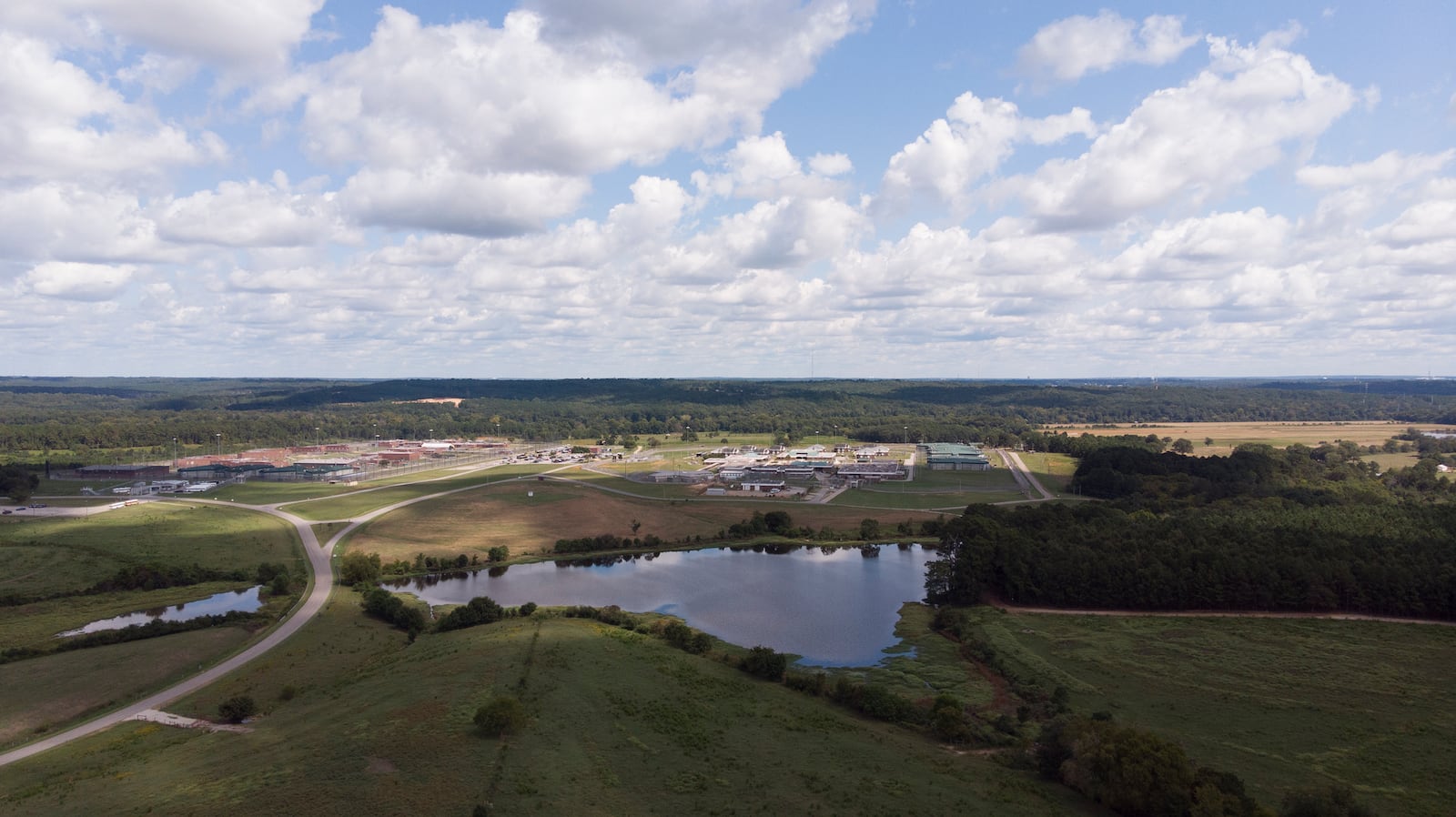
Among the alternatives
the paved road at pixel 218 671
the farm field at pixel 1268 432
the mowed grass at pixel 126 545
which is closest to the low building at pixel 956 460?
the farm field at pixel 1268 432

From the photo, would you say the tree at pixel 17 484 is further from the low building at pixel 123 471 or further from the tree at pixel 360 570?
the tree at pixel 360 570

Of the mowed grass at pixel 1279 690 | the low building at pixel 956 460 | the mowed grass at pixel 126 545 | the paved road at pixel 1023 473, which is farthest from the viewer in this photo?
the low building at pixel 956 460

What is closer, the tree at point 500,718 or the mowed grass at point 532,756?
the mowed grass at point 532,756

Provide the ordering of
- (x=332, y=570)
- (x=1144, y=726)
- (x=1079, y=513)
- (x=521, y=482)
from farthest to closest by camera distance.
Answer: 1. (x=521, y=482)
2. (x=1079, y=513)
3. (x=332, y=570)
4. (x=1144, y=726)

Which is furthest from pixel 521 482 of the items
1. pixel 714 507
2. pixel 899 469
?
pixel 899 469

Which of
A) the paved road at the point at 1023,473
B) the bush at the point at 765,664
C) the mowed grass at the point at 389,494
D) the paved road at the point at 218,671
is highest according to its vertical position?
the paved road at the point at 1023,473

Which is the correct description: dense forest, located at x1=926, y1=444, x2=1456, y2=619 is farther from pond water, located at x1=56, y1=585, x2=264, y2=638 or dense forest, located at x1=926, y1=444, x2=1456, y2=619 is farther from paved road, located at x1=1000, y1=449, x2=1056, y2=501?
pond water, located at x1=56, y1=585, x2=264, y2=638

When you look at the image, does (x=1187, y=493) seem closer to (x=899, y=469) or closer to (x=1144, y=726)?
(x=899, y=469)
